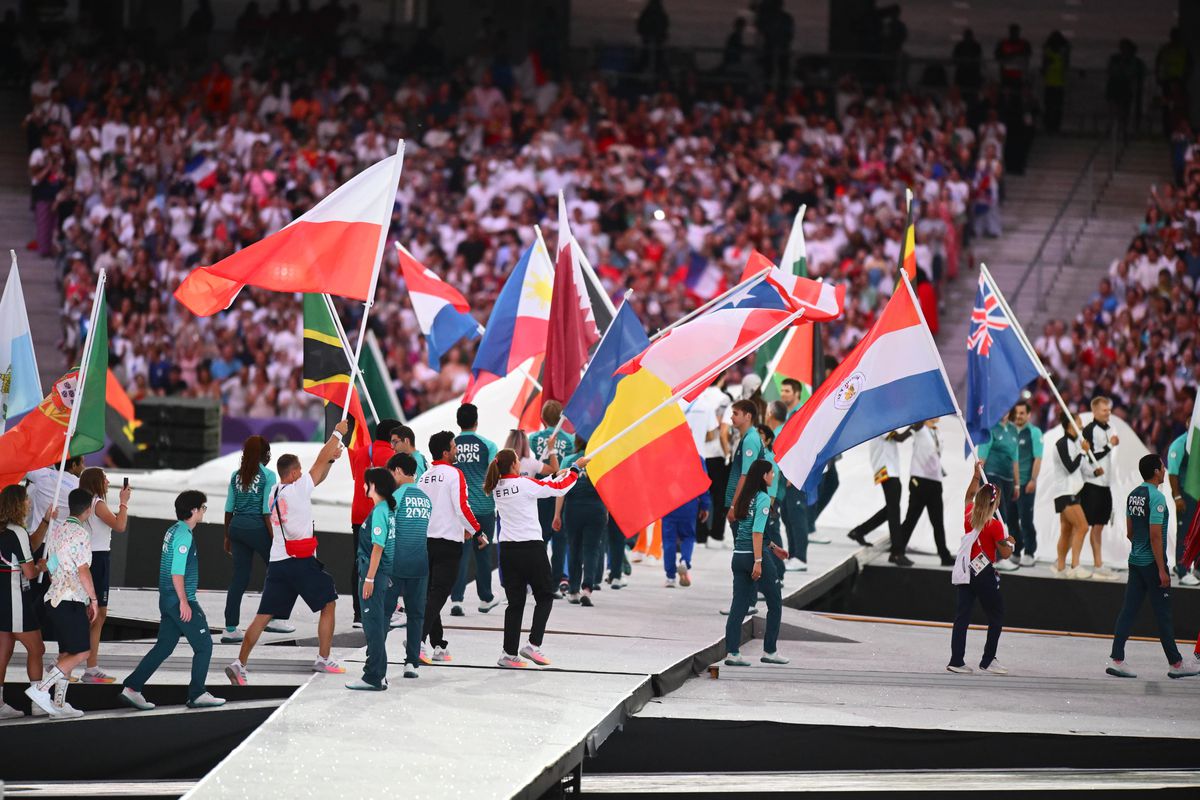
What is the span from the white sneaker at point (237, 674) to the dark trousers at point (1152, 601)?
6.36 metres

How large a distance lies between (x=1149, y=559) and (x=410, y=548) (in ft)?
18.1

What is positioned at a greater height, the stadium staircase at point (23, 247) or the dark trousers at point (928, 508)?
the stadium staircase at point (23, 247)

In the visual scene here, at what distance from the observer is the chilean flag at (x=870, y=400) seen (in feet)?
39.5

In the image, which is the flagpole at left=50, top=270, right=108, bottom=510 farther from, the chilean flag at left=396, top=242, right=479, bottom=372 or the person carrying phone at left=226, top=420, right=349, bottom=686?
the chilean flag at left=396, top=242, right=479, bottom=372

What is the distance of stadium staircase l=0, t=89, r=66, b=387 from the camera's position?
26297 millimetres

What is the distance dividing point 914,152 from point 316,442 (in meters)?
10.2

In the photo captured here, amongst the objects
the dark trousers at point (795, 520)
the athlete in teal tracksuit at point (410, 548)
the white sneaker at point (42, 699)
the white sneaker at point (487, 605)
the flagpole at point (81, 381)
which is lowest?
the white sneaker at point (487, 605)

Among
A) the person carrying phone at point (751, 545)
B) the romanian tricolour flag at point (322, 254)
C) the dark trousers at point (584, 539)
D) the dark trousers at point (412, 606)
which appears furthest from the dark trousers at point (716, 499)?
the dark trousers at point (412, 606)

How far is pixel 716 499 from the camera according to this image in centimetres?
1681

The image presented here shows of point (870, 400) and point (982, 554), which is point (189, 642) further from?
point (982, 554)

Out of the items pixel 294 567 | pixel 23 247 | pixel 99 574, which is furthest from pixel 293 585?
pixel 23 247

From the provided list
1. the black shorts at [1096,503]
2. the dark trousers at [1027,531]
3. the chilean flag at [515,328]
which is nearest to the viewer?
the chilean flag at [515,328]

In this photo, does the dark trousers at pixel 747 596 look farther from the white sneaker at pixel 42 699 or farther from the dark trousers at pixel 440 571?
the white sneaker at pixel 42 699

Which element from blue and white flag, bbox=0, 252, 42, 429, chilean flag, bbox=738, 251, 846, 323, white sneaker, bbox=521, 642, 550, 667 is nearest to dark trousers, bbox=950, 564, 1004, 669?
chilean flag, bbox=738, 251, 846, 323
